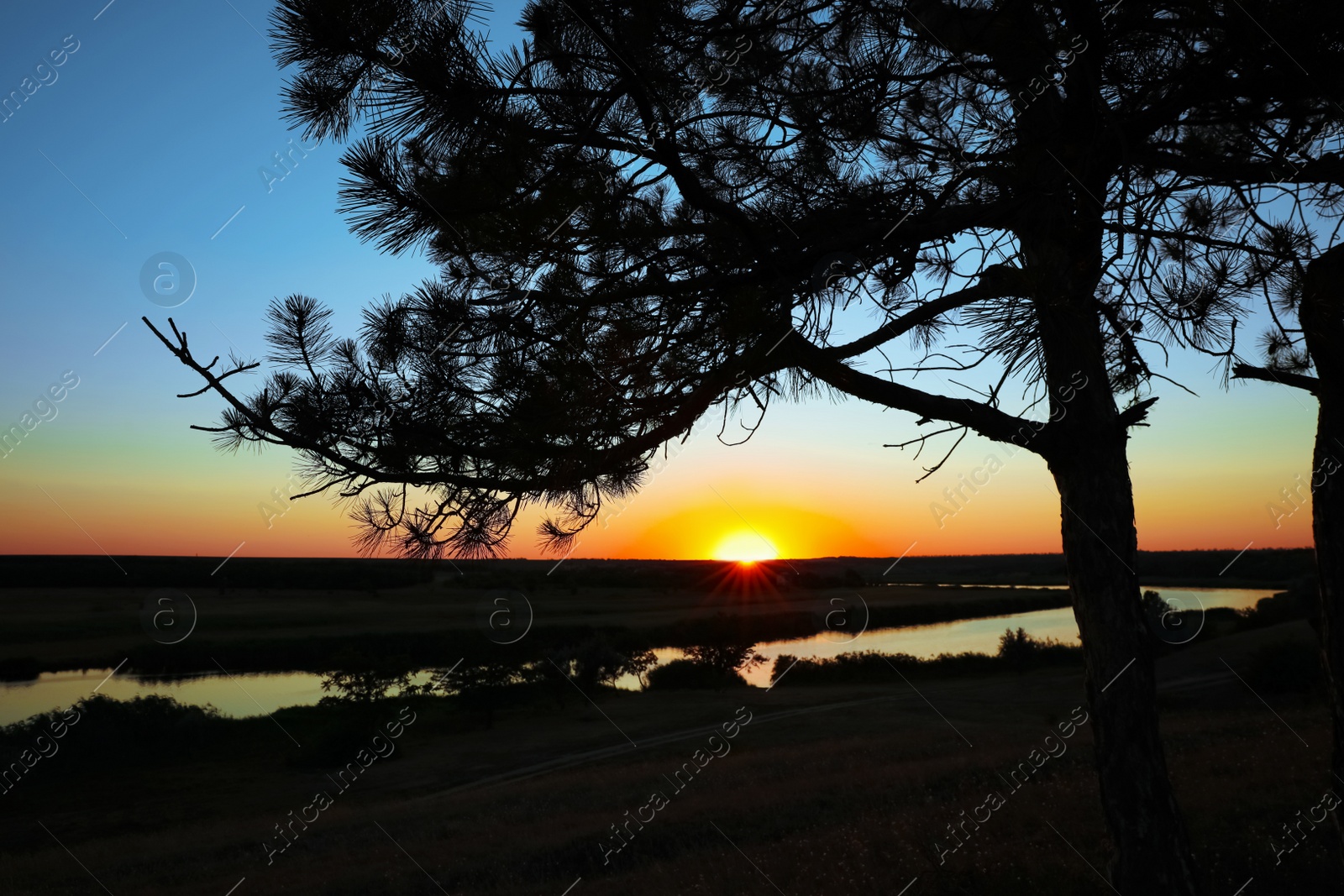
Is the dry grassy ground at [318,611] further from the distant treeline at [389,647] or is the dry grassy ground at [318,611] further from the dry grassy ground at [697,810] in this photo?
the dry grassy ground at [697,810]

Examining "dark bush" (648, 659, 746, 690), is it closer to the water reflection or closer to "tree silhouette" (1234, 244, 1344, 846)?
the water reflection

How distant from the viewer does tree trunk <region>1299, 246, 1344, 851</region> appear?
411 cm

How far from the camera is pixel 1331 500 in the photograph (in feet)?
13.8

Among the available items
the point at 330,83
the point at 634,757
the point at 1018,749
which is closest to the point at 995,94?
Result: the point at 330,83

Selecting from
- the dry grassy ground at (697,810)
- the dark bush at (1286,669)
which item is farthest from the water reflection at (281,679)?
the dry grassy ground at (697,810)

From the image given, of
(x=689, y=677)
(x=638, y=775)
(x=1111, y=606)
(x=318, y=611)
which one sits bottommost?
(x=689, y=677)

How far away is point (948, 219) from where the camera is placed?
3477 mm

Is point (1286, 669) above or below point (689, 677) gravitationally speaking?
above

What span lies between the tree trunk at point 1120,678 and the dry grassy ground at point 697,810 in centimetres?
167

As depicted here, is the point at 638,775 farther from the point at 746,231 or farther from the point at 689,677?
the point at 689,677

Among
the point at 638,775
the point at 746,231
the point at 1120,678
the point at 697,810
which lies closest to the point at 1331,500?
the point at 1120,678

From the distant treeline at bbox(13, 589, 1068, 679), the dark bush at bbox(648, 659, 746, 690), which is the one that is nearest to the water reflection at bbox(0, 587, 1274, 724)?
the distant treeline at bbox(13, 589, 1068, 679)

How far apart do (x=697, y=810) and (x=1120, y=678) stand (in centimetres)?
750

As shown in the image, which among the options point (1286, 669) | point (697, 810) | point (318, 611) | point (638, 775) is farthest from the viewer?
point (318, 611)
